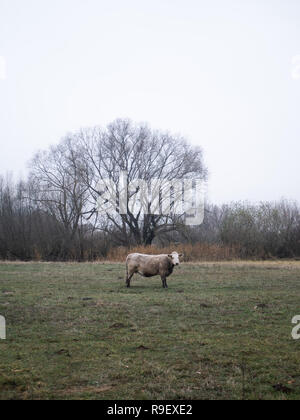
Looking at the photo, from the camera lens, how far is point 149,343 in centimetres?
785

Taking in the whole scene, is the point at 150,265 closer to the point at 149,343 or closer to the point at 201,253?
the point at 149,343


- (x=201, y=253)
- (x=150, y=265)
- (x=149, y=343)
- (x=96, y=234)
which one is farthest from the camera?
(x=96, y=234)

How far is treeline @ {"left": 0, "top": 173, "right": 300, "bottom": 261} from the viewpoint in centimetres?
3506

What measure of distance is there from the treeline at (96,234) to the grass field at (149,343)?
1907 cm

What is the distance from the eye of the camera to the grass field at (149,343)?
18.4 feet

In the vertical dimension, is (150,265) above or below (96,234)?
below

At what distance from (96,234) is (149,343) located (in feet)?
113

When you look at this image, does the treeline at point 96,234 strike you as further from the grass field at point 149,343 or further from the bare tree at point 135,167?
the grass field at point 149,343

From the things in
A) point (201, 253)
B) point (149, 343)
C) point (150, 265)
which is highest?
point (201, 253)

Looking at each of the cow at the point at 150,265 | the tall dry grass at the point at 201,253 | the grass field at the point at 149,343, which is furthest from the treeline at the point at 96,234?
the grass field at the point at 149,343

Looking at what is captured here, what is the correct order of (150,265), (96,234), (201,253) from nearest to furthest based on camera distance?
(150,265), (201,253), (96,234)

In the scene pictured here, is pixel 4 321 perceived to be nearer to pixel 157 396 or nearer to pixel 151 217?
pixel 157 396

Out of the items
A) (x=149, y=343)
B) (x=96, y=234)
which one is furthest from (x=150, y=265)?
(x=96, y=234)
